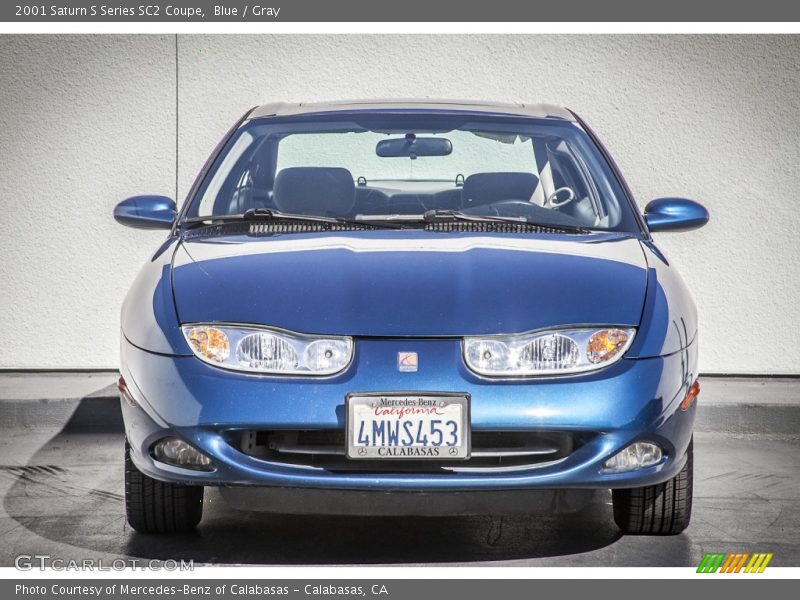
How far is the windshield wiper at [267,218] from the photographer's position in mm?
4215

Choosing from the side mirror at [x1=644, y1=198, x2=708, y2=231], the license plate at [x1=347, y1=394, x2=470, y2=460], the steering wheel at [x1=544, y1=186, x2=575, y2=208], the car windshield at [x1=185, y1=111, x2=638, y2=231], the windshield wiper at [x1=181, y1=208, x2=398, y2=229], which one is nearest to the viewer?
the license plate at [x1=347, y1=394, x2=470, y2=460]

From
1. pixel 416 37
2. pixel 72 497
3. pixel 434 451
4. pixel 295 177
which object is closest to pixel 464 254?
pixel 434 451

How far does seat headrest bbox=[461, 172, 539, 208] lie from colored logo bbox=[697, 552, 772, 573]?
153 cm

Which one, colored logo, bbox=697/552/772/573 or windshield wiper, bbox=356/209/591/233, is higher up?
windshield wiper, bbox=356/209/591/233

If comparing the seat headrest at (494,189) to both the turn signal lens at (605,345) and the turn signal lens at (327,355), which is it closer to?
the turn signal lens at (605,345)

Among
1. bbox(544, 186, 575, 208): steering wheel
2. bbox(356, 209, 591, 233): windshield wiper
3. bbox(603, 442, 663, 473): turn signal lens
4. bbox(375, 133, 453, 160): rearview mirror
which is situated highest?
bbox(375, 133, 453, 160): rearview mirror

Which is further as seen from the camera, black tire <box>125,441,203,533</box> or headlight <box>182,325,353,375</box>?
black tire <box>125,441,203,533</box>

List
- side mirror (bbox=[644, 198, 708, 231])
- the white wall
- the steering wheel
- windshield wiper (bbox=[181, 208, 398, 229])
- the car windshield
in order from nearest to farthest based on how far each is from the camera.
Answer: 1. windshield wiper (bbox=[181, 208, 398, 229])
2. the car windshield
3. side mirror (bbox=[644, 198, 708, 231])
4. the steering wheel
5. the white wall

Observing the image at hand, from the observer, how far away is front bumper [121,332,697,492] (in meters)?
3.29

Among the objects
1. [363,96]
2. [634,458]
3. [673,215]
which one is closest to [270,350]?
[634,458]

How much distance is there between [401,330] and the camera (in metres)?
3.37

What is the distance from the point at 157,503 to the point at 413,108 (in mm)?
1949

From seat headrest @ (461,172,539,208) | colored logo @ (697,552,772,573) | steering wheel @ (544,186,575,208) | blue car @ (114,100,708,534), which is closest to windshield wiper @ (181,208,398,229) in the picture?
blue car @ (114,100,708,534)

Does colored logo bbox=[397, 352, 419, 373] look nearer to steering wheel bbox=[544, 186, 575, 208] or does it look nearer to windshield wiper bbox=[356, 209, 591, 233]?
windshield wiper bbox=[356, 209, 591, 233]
